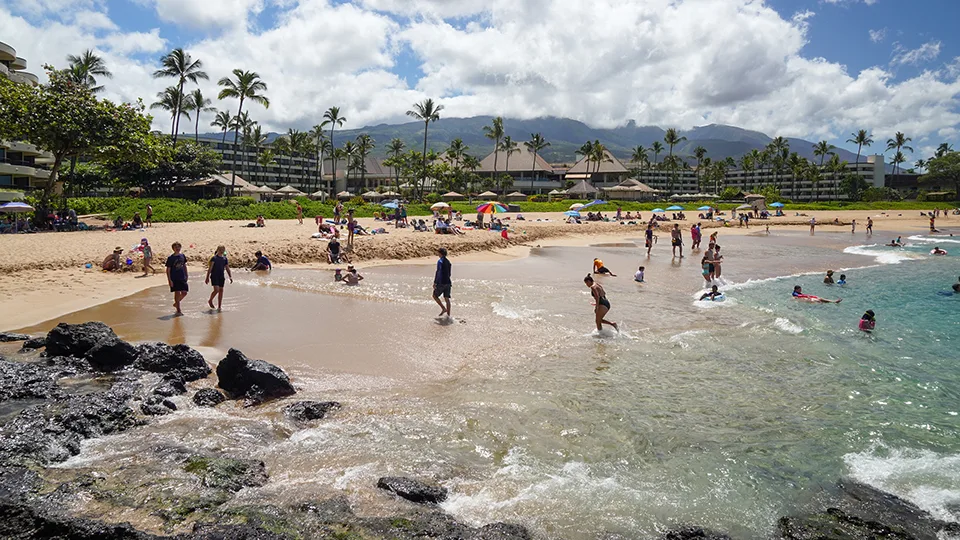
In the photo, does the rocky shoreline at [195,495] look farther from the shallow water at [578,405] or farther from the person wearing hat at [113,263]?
the person wearing hat at [113,263]

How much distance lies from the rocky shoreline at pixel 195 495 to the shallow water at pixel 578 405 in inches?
8.9

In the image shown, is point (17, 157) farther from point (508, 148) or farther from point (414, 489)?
point (508, 148)

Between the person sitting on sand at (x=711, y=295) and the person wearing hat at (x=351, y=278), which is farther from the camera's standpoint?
the person wearing hat at (x=351, y=278)

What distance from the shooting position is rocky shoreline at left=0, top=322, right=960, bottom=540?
4369 mm

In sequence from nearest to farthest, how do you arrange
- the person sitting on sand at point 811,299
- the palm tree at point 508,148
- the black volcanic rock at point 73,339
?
the black volcanic rock at point 73,339
the person sitting on sand at point 811,299
the palm tree at point 508,148

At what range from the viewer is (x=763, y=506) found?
5.39 m

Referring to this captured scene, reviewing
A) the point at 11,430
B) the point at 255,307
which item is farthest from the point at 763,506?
the point at 255,307

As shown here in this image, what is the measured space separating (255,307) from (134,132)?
926 inches

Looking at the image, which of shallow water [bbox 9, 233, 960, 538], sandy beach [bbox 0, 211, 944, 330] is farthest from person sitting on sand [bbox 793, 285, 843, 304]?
sandy beach [bbox 0, 211, 944, 330]

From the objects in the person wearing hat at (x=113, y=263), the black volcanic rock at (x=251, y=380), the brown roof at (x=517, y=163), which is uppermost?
the brown roof at (x=517, y=163)

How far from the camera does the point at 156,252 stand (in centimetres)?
1917

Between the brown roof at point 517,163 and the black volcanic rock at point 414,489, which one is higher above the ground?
the brown roof at point 517,163

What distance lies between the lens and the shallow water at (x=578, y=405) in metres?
5.50

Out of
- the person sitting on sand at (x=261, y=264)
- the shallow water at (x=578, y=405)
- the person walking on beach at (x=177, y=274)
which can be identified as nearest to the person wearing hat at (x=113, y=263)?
the person sitting on sand at (x=261, y=264)
